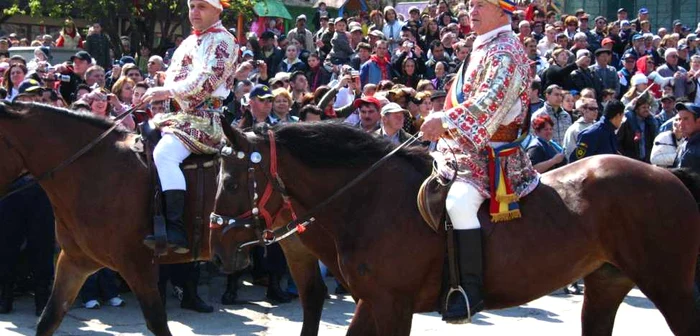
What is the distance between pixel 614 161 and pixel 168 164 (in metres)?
3.12

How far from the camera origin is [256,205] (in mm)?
5527

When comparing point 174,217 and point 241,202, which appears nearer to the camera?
point 241,202

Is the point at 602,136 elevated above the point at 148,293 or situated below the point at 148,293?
above

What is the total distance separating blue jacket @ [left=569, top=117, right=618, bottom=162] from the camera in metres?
10.9

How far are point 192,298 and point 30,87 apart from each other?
2601mm

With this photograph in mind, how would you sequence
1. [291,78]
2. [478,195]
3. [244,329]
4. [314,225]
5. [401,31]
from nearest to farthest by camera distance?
[478,195] < [314,225] < [244,329] < [291,78] < [401,31]

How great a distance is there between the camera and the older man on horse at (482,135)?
17.7ft

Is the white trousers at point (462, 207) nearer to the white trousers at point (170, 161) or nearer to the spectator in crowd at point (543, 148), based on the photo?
the white trousers at point (170, 161)

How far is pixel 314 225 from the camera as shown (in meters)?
6.32

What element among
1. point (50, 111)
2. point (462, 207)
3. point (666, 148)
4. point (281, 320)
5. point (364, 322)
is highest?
point (50, 111)

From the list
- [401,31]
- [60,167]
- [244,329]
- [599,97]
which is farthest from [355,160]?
[401,31]

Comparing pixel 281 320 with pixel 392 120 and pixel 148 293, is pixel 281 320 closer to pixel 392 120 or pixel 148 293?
pixel 392 120

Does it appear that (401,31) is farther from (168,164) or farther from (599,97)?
(168,164)

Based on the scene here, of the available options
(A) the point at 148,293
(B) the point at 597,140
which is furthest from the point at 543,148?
(A) the point at 148,293
